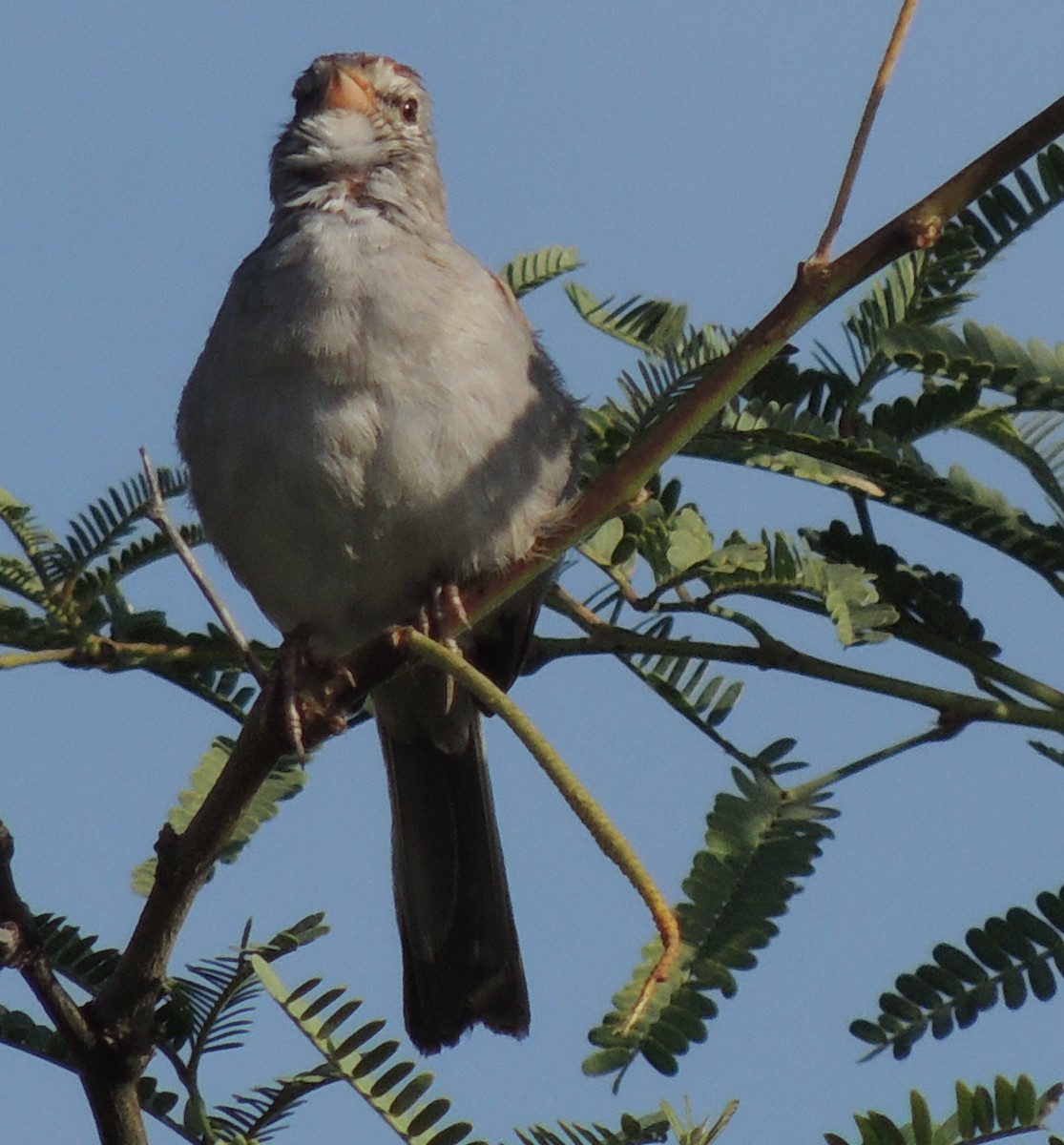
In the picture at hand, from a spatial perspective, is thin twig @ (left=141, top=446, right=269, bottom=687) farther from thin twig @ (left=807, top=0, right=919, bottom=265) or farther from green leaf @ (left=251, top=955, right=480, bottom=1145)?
thin twig @ (left=807, top=0, right=919, bottom=265)

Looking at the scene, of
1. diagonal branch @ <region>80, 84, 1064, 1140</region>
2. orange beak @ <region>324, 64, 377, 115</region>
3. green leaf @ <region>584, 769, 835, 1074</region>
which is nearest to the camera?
diagonal branch @ <region>80, 84, 1064, 1140</region>

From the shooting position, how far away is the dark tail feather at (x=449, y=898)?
4.77 m

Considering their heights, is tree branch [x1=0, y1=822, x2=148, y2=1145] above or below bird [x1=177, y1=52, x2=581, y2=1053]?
below

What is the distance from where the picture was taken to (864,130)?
198 cm

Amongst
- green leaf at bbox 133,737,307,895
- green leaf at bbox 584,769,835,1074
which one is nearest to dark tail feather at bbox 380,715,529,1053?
green leaf at bbox 133,737,307,895

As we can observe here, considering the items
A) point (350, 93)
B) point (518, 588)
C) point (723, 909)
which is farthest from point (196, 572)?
point (350, 93)

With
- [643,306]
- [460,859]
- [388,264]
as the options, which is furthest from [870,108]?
[460,859]

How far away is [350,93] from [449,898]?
8.02 feet

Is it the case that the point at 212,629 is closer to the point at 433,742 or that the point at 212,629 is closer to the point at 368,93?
the point at 433,742

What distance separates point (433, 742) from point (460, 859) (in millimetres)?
400

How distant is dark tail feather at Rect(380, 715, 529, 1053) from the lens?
15.6ft

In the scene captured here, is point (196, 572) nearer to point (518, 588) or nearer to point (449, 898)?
point (518, 588)

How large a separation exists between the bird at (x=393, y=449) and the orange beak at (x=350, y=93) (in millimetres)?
34

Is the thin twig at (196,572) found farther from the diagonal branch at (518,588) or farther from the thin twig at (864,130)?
the thin twig at (864,130)
